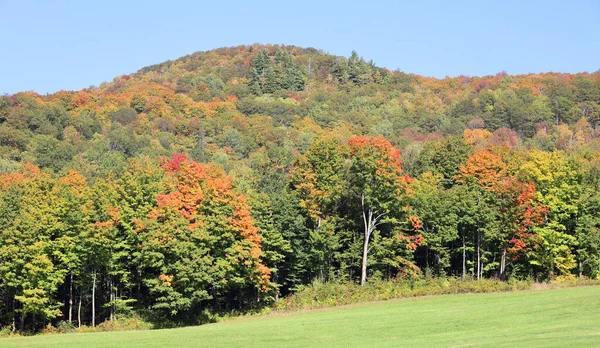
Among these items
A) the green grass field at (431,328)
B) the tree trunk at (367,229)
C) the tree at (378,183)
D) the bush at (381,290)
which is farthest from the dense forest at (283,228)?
the green grass field at (431,328)

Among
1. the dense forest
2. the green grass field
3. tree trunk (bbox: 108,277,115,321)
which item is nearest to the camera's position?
the green grass field

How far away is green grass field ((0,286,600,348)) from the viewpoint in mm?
32656

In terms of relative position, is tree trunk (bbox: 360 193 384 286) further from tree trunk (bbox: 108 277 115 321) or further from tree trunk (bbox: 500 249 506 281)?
tree trunk (bbox: 108 277 115 321)

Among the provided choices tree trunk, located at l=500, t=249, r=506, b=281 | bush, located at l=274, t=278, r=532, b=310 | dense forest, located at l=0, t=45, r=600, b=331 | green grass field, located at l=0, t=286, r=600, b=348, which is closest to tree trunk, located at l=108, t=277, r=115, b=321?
dense forest, located at l=0, t=45, r=600, b=331

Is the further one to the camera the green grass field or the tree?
the tree

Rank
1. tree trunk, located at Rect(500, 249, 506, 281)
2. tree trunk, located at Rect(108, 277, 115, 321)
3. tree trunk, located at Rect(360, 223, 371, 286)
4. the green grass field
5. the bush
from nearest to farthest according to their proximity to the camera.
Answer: the green grass field → tree trunk, located at Rect(108, 277, 115, 321) → the bush → tree trunk, located at Rect(360, 223, 371, 286) → tree trunk, located at Rect(500, 249, 506, 281)

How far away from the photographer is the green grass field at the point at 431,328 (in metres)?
32.7

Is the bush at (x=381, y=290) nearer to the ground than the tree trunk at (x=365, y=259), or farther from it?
nearer to the ground

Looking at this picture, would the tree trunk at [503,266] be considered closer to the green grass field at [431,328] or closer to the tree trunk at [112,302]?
the green grass field at [431,328]

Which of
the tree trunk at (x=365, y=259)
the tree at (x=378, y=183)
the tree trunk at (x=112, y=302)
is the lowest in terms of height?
the tree trunk at (x=112, y=302)

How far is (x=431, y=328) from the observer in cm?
3831

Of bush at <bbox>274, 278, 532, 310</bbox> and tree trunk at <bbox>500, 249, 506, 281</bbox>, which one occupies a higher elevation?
tree trunk at <bbox>500, 249, 506, 281</bbox>

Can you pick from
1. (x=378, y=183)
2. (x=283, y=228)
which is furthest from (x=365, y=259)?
(x=283, y=228)

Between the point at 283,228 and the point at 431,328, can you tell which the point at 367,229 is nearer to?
the point at 283,228
